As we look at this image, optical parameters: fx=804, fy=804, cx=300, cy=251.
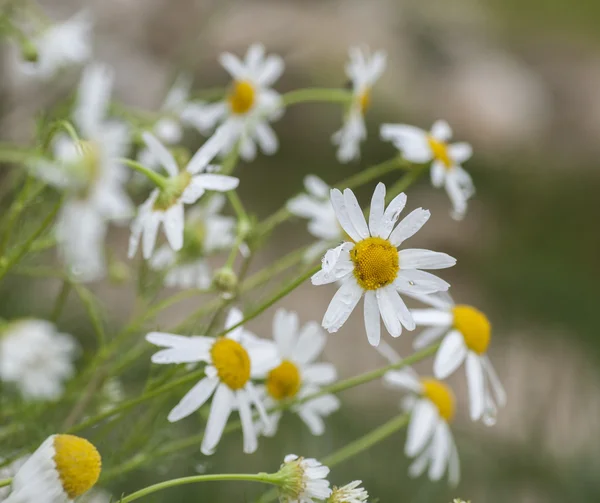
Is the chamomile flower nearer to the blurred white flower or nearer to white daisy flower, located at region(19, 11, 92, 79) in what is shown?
the blurred white flower

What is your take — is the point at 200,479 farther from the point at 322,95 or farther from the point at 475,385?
the point at 322,95

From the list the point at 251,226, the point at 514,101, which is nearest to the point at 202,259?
the point at 251,226

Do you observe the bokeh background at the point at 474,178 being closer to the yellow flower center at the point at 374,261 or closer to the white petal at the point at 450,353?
the white petal at the point at 450,353

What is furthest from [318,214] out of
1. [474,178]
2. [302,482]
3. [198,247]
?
[474,178]

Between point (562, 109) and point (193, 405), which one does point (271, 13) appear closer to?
point (562, 109)

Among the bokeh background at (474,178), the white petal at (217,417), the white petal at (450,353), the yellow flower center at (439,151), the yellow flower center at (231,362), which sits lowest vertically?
the bokeh background at (474,178)

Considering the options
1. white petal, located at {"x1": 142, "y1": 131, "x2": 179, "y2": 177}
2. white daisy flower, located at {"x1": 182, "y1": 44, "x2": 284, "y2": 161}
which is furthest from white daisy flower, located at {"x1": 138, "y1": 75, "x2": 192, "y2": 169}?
white petal, located at {"x1": 142, "y1": 131, "x2": 179, "y2": 177}

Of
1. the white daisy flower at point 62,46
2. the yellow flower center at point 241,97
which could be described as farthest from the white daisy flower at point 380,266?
the white daisy flower at point 62,46

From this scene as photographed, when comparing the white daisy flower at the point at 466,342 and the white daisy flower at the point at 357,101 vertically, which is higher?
the white daisy flower at the point at 357,101
